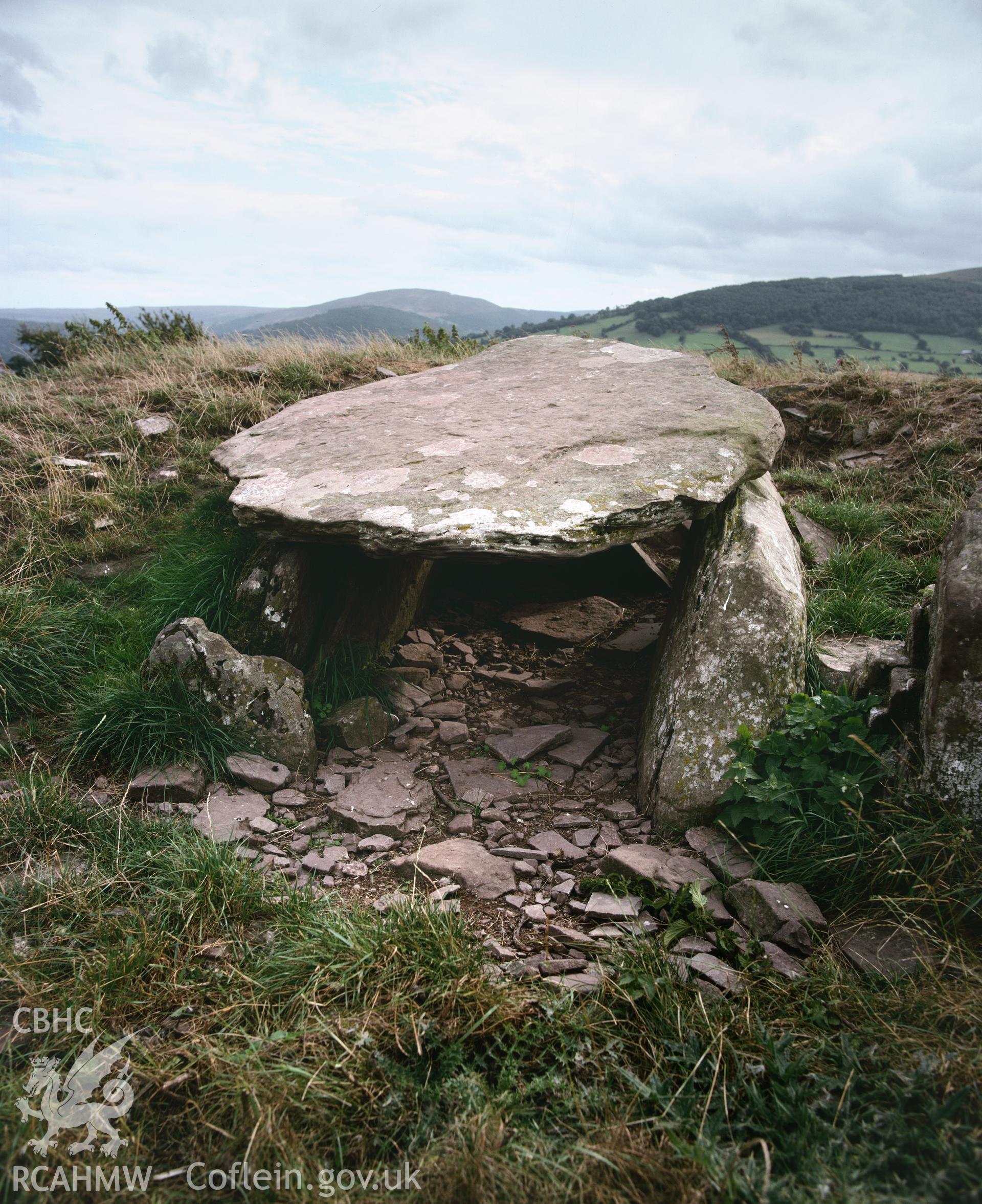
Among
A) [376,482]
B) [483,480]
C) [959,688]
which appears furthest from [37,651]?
[959,688]

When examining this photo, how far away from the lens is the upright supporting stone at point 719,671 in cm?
325

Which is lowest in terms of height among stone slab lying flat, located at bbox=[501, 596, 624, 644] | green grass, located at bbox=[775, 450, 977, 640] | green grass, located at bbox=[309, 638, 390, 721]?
green grass, located at bbox=[309, 638, 390, 721]

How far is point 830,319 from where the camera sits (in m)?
45.4

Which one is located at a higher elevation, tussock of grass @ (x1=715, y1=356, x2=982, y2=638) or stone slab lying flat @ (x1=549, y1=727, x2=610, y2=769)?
tussock of grass @ (x1=715, y1=356, x2=982, y2=638)

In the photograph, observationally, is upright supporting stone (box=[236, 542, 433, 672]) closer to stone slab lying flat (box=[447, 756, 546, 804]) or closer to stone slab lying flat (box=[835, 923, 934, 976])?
stone slab lying flat (box=[447, 756, 546, 804])

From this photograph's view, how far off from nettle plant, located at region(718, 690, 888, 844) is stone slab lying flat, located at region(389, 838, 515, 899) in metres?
0.92

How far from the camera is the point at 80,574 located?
5215 millimetres

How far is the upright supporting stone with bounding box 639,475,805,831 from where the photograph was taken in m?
3.25

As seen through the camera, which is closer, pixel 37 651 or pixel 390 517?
pixel 390 517

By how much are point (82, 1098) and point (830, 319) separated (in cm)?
5215

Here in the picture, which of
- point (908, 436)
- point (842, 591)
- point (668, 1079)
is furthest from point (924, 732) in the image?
point (908, 436)

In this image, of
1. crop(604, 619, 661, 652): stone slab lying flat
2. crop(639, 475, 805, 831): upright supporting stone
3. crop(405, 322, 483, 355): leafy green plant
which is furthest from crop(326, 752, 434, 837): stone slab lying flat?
crop(405, 322, 483, 355): leafy green plant

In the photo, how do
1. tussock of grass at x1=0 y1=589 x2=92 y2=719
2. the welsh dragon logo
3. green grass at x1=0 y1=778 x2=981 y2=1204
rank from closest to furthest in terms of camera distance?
1. green grass at x1=0 y1=778 x2=981 y2=1204
2. the welsh dragon logo
3. tussock of grass at x1=0 y1=589 x2=92 y2=719

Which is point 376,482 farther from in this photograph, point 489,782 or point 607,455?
point 489,782
